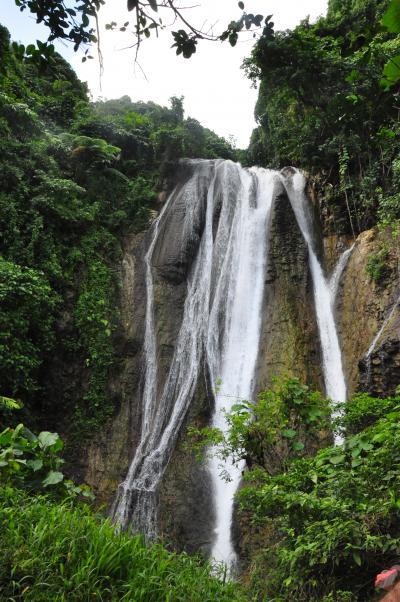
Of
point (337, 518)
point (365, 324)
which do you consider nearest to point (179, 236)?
point (365, 324)

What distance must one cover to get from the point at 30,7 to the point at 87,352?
875 centimetres

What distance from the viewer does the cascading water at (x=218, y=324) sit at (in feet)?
27.1

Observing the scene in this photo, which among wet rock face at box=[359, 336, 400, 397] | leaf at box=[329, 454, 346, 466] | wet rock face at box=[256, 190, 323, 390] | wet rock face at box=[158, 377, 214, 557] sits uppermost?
wet rock face at box=[256, 190, 323, 390]

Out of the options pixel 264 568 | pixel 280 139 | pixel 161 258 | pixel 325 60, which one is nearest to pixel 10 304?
pixel 161 258

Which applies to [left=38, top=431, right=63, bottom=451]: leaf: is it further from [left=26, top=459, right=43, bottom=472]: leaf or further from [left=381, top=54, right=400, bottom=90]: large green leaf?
[left=381, top=54, right=400, bottom=90]: large green leaf

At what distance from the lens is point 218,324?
1066cm

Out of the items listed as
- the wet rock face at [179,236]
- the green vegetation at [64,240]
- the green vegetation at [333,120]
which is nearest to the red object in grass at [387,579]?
the green vegetation at [64,240]

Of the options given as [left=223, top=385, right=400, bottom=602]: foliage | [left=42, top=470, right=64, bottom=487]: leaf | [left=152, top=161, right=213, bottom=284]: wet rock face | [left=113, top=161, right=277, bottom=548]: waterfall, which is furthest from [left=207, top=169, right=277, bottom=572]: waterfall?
[left=42, top=470, right=64, bottom=487]: leaf

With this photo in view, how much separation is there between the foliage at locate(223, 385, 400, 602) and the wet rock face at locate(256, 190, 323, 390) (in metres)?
5.19

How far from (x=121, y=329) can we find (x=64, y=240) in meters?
2.89

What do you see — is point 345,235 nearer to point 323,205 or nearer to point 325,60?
point 323,205

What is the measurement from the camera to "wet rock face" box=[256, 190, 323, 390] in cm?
933

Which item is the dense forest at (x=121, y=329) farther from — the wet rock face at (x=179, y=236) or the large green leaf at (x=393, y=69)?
the wet rock face at (x=179, y=236)

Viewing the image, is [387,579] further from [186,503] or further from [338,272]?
[338,272]
